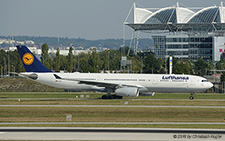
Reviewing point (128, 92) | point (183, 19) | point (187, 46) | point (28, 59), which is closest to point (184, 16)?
point (183, 19)

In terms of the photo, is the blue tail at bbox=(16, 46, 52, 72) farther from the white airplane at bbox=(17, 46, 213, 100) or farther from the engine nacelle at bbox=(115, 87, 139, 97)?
the engine nacelle at bbox=(115, 87, 139, 97)

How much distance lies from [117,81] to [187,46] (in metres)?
133

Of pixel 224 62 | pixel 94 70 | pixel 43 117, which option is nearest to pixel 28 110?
pixel 43 117

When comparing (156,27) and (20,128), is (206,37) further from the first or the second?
(20,128)

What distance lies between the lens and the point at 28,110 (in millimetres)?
47719

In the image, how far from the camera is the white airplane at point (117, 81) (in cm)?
6362

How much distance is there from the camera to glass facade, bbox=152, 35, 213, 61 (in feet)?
619

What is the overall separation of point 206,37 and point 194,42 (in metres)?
6.48

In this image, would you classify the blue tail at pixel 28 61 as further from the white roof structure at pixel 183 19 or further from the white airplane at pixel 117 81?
the white roof structure at pixel 183 19

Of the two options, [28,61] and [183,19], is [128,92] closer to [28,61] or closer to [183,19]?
[28,61]

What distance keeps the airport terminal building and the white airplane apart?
12605 centimetres

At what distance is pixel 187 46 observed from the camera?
19312cm

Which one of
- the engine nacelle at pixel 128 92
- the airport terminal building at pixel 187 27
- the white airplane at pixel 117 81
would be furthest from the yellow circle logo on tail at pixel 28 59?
the airport terminal building at pixel 187 27

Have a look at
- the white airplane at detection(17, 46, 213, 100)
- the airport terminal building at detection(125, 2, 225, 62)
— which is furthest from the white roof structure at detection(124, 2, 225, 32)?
the white airplane at detection(17, 46, 213, 100)
